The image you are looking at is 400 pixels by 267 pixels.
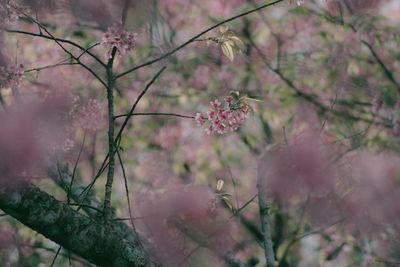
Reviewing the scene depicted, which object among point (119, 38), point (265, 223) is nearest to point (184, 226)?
point (265, 223)

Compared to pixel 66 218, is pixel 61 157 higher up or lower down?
higher up

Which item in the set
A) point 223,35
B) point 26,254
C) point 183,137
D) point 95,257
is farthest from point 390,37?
point 26,254

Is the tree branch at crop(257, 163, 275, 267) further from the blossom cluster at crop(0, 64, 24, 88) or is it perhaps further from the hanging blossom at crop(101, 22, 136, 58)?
the blossom cluster at crop(0, 64, 24, 88)

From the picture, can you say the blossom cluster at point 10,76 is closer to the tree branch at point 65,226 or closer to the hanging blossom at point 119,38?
the hanging blossom at point 119,38

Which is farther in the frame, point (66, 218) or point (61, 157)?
point (61, 157)

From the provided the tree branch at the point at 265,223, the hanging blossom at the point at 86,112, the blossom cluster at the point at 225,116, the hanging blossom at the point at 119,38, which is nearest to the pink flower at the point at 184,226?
the tree branch at the point at 265,223

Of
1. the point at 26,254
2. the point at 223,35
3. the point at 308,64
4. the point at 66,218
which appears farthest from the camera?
the point at 308,64

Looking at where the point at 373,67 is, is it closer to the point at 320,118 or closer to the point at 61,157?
the point at 320,118

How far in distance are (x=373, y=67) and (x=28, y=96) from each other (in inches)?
134

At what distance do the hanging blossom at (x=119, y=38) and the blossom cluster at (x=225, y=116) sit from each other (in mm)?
421

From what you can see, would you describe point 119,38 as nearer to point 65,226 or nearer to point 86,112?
point 86,112

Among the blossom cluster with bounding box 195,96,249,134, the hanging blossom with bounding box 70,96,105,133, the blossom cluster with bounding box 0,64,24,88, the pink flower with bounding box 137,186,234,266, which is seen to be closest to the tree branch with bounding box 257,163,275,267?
the pink flower with bounding box 137,186,234,266

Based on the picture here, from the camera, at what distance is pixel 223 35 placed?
5.56ft

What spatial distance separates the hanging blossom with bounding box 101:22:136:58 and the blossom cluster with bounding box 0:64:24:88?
513mm
